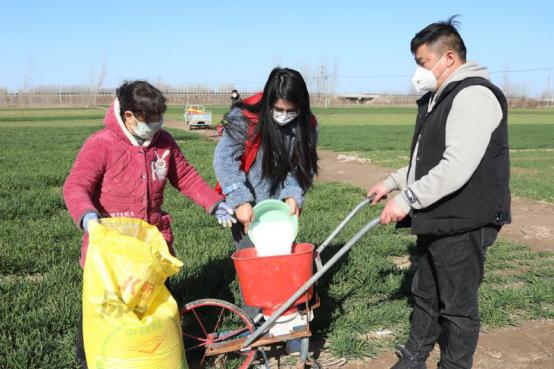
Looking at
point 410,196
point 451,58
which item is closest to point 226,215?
point 410,196

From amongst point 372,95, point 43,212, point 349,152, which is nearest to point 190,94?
point 372,95

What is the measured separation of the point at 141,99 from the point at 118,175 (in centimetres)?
44

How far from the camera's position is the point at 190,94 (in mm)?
100812

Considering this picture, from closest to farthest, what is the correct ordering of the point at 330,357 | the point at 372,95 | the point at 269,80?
the point at 269,80
the point at 330,357
the point at 372,95

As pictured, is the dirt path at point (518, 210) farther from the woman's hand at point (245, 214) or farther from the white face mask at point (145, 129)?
the white face mask at point (145, 129)

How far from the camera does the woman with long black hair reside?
2.96 meters

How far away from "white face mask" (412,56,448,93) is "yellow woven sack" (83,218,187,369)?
1.68 metres

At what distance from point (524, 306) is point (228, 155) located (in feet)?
9.19

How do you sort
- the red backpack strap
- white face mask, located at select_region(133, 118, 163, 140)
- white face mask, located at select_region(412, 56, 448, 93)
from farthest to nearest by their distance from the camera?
1. the red backpack strap
2. white face mask, located at select_region(412, 56, 448, 93)
3. white face mask, located at select_region(133, 118, 163, 140)

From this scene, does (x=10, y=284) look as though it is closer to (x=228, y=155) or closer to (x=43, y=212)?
(x=228, y=155)

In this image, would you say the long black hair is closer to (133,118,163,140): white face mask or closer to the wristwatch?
(133,118,163,140): white face mask

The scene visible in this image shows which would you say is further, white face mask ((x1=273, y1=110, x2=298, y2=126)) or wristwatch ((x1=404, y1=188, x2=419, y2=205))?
white face mask ((x1=273, y1=110, x2=298, y2=126))

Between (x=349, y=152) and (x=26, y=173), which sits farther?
(x=349, y=152)

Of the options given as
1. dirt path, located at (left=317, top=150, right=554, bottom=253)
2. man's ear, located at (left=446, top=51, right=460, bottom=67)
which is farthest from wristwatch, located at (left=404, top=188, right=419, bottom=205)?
dirt path, located at (left=317, top=150, right=554, bottom=253)
